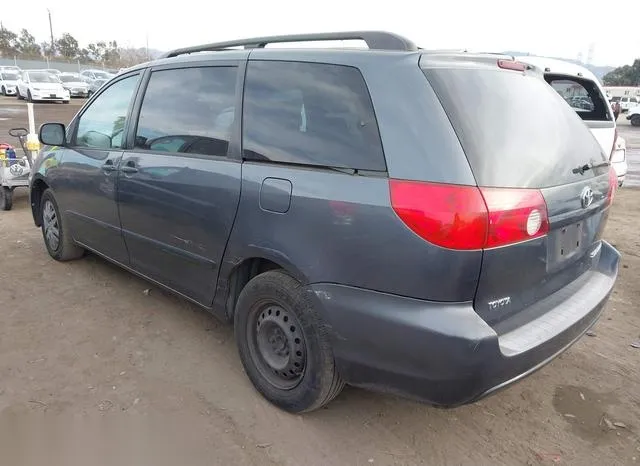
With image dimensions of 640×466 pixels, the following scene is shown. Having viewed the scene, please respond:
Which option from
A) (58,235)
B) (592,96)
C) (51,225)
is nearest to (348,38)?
(58,235)

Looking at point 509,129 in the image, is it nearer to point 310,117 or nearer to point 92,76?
point 310,117

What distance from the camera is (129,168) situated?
3.54m

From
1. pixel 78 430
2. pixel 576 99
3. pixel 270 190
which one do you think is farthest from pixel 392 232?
pixel 576 99

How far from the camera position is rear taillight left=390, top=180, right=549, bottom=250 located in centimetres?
202

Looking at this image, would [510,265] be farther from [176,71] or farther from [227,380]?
[176,71]

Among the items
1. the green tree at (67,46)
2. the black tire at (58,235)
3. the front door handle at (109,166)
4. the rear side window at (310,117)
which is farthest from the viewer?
the green tree at (67,46)

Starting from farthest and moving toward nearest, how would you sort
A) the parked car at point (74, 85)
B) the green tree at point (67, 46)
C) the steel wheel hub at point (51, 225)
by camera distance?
the green tree at point (67, 46), the parked car at point (74, 85), the steel wheel hub at point (51, 225)

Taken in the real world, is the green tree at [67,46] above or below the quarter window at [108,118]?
above

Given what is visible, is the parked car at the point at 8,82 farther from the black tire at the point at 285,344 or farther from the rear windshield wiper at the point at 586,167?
the rear windshield wiper at the point at 586,167

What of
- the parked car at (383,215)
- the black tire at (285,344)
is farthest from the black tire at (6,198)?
the black tire at (285,344)

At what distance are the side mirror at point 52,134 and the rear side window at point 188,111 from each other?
123 cm

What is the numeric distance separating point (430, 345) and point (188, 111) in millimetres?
2076

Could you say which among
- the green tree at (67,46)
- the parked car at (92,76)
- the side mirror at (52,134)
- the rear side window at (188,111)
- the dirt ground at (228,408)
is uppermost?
the green tree at (67,46)

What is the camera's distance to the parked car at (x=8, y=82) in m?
33.3
